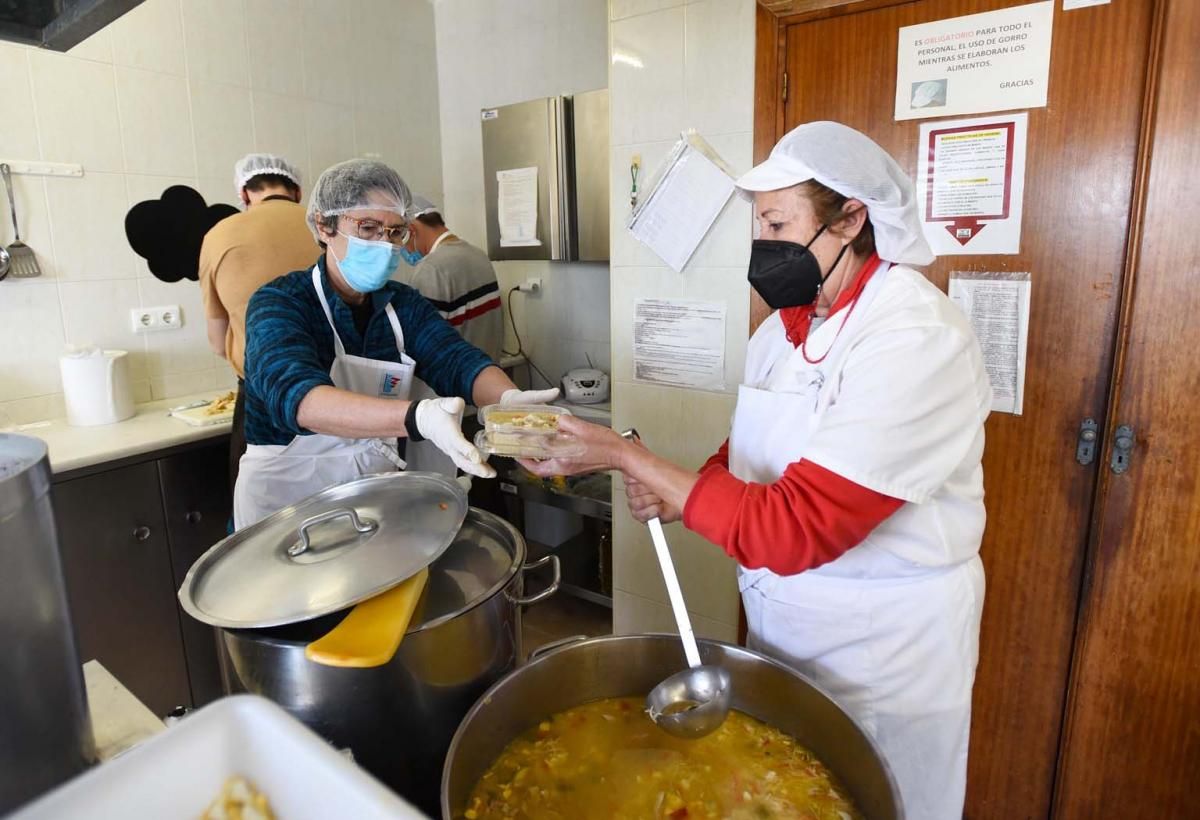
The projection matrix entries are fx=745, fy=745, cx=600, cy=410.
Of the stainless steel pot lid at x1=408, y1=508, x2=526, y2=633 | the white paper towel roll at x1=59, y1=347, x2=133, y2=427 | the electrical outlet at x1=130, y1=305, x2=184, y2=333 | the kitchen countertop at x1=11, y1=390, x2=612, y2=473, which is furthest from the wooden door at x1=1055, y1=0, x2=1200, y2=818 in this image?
the electrical outlet at x1=130, y1=305, x2=184, y2=333

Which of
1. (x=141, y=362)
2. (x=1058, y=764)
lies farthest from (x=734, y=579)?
(x=141, y=362)

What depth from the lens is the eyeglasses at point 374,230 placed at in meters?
1.65

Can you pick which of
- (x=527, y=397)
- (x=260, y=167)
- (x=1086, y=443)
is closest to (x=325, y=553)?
(x=527, y=397)

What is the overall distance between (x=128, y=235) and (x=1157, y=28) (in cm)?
313

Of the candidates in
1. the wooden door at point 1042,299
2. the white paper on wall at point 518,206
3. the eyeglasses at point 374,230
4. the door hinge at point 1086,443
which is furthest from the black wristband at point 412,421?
the white paper on wall at point 518,206

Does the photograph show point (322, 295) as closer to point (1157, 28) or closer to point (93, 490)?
point (93, 490)

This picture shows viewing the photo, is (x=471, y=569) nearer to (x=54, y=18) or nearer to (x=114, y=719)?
(x=114, y=719)

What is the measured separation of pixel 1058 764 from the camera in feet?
6.24

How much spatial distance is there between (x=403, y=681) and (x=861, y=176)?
3.32 feet

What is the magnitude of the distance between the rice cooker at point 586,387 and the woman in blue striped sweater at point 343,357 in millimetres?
1381

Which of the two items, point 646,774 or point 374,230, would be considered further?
point 374,230

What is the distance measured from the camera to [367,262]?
163 centimetres

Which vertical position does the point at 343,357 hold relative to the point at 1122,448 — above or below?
above

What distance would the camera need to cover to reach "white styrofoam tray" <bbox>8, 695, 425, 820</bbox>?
19.7 inches
